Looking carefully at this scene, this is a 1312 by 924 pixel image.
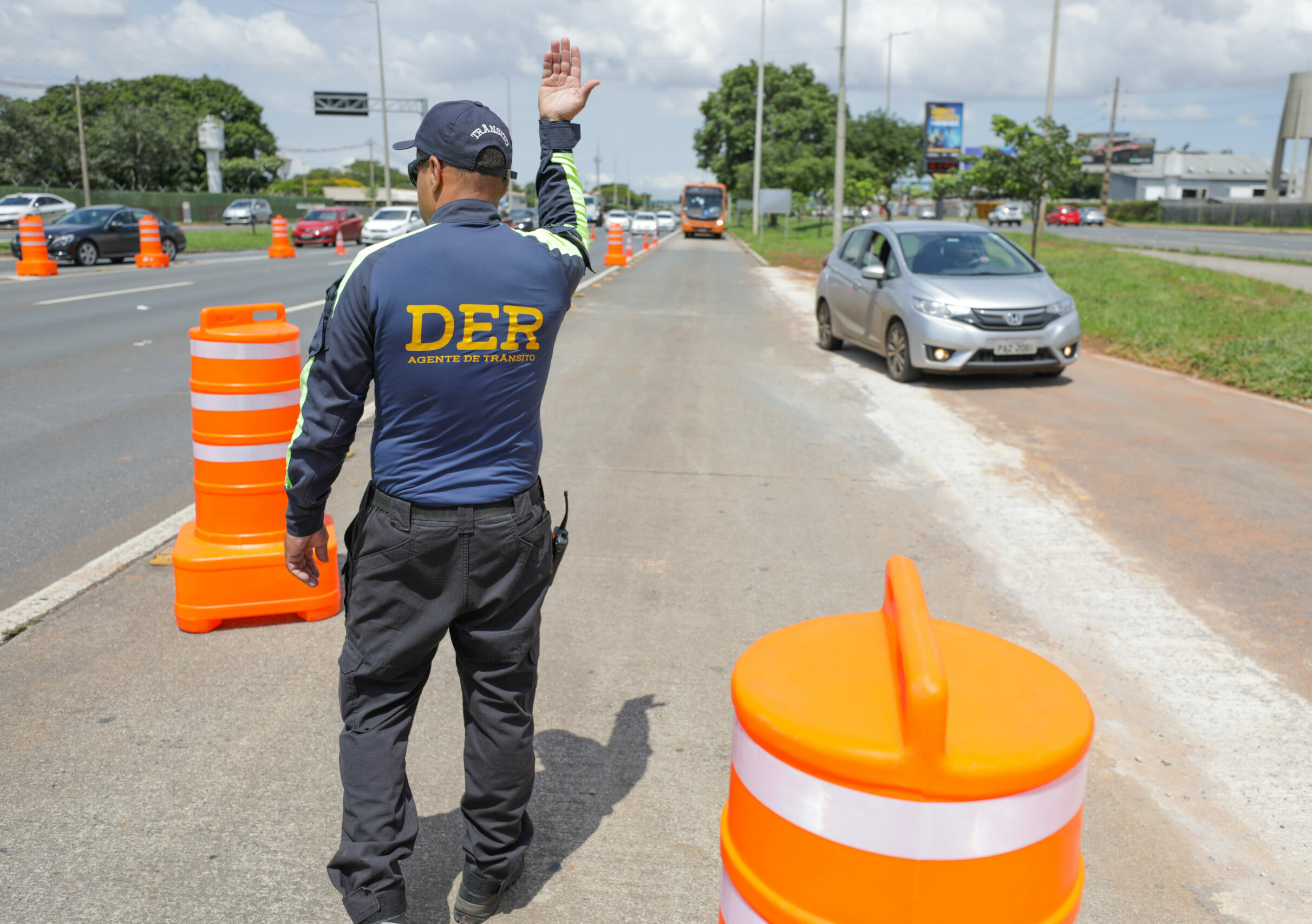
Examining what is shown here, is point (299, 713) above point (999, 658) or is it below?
below

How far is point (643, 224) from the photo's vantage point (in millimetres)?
60594

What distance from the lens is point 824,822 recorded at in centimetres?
155

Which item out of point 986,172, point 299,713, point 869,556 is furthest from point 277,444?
point 986,172

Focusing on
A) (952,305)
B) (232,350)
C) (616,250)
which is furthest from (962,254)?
(616,250)

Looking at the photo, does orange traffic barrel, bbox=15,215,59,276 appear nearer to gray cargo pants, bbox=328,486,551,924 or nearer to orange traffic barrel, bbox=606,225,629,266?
orange traffic barrel, bbox=606,225,629,266

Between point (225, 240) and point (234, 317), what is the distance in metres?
35.3

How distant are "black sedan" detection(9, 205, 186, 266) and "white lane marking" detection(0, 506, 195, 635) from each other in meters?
21.5

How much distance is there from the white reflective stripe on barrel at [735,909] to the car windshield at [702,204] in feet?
189

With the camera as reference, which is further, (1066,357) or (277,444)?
(1066,357)

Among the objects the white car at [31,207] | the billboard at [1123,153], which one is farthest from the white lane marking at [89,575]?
the billboard at [1123,153]

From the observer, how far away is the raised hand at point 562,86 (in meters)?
2.98

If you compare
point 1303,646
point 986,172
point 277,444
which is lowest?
point 1303,646

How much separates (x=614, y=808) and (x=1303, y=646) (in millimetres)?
3147

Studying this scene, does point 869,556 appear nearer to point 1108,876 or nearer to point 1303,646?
point 1303,646
